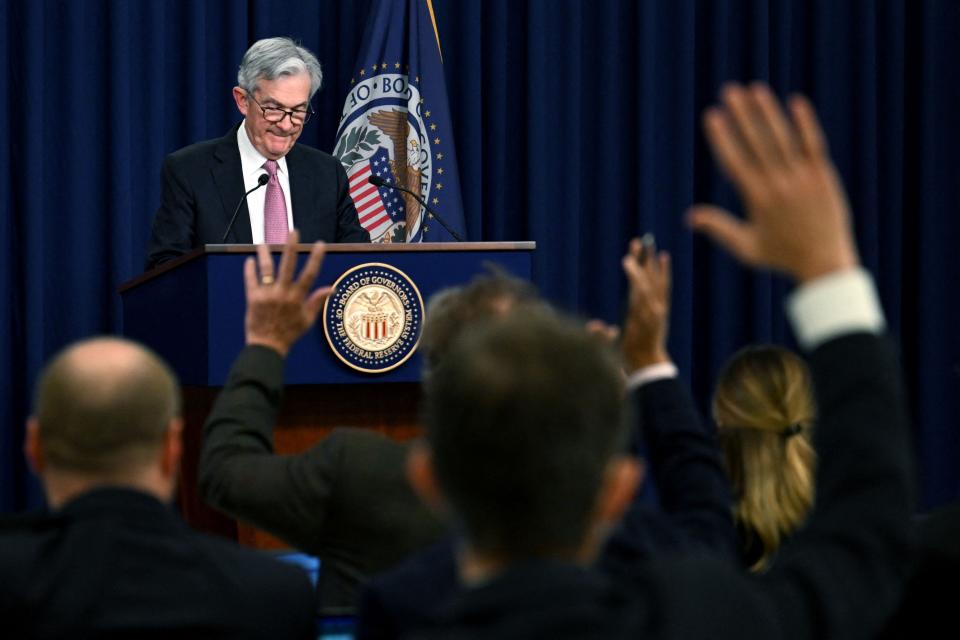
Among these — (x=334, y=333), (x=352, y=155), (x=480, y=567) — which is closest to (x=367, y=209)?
(x=352, y=155)

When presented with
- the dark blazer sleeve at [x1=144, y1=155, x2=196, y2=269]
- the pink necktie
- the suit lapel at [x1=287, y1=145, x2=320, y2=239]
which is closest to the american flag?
the suit lapel at [x1=287, y1=145, x2=320, y2=239]

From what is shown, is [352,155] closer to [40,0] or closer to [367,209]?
[367,209]

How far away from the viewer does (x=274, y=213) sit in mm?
4848

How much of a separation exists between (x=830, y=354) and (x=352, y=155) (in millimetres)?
4963

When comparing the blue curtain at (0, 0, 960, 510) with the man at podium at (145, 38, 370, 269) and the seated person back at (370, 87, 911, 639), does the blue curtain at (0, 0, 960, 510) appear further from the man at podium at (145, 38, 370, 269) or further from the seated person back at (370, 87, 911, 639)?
the seated person back at (370, 87, 911, 639)

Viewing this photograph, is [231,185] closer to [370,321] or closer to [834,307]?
[370,321]

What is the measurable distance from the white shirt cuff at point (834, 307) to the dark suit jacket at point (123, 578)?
654mm

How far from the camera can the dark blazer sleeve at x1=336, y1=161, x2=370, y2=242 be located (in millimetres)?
5016

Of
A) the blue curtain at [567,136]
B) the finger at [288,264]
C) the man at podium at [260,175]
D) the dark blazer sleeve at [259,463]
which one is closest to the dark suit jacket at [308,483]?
the dark blazer sleeve at [259,463]

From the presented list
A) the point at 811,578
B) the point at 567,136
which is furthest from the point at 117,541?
the point at 567,136

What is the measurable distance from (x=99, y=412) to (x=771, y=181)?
0.73 meters

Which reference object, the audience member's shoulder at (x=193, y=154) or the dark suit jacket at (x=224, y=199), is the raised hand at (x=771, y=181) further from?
the audience member's shoulder at (x=193, y=154)

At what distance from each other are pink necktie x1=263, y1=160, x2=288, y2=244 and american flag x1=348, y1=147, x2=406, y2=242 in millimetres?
1026

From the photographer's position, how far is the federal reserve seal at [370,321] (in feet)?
11.7
